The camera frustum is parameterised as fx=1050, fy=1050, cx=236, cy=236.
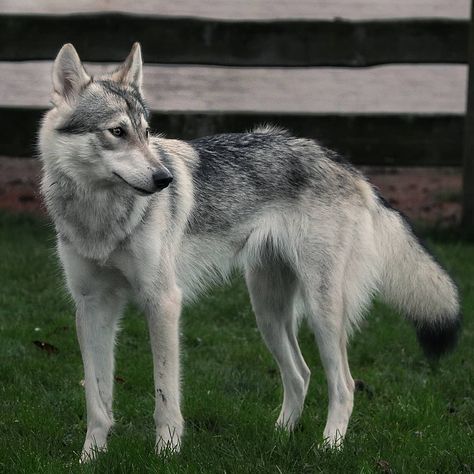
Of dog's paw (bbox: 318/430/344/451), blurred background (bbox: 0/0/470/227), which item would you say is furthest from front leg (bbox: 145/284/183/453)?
blurred background (bbox: 0/0/470/227)

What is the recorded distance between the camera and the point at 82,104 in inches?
187

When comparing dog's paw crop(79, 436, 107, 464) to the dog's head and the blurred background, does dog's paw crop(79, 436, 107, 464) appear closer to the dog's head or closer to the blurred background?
the dog's head

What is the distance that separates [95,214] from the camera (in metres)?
4.84

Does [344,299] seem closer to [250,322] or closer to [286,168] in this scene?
[286,168]

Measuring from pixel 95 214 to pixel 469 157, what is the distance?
5208 mm

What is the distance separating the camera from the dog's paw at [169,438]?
4.61 metres

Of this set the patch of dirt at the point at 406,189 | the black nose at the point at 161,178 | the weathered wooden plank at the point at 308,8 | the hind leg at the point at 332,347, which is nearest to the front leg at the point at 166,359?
the black nose at the point at 161,178

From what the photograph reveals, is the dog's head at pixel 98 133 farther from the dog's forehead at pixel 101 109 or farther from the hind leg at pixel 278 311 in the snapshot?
the hind leg at pixel 278 311

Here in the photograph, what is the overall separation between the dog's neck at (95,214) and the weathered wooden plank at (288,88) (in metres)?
10.0

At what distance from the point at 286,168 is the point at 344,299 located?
2.41 feet

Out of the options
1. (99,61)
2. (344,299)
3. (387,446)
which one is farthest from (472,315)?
(99,61)

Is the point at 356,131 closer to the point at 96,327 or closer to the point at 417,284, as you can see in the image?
the point at 417,284

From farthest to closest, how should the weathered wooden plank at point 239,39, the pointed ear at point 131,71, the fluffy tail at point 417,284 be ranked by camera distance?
the weathered wooden plank at point 239,39
the fluffy tail at point 417,284
the pointed ear at point 131,71

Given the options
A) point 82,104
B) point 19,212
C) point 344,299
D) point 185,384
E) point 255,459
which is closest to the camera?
point 255,459
